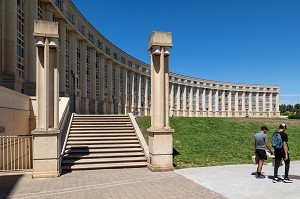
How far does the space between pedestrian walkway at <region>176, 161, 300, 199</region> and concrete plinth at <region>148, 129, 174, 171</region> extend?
56 cm

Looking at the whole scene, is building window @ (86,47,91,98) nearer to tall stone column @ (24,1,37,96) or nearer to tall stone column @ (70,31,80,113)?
tall stone column @ (70,31,80,113)

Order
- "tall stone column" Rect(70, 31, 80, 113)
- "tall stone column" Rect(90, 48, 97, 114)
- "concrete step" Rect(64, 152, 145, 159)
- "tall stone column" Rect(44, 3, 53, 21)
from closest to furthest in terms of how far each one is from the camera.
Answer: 1. "concrete step" Rect(64, 152, 145, 159)
2. "tall stone column" Rect(44, 3, 53, 21)
3. "tall stone column" Rect(70, 31, 80, 113)
4. "tall stone column" Rect(90, 48, 97, 114)

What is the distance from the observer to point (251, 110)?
92062 millimetres

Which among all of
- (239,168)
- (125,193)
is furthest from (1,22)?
(239,168)

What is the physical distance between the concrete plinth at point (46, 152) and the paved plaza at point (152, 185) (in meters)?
0.44

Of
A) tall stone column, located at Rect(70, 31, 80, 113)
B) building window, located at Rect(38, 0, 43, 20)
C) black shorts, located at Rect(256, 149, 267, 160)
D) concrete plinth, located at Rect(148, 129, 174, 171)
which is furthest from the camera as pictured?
tall stone column, located at Rect(70, 31, 80, 113)

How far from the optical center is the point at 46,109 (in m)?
9.37

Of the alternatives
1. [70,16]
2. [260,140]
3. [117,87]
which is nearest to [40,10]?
[70,16]

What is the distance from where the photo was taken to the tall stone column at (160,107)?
10.2 meters

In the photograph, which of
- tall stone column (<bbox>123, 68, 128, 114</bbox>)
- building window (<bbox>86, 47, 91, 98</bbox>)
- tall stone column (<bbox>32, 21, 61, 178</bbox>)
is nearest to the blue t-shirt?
tall stone column (<bbox>32, 21, 61, 178</bbox>)

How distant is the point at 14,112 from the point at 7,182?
4286mm

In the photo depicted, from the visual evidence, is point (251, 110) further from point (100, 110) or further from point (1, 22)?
point (1, 22)

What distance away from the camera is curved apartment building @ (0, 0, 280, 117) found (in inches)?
654

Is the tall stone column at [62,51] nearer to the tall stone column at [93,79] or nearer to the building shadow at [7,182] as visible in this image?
the tall stone column at [93,79]
